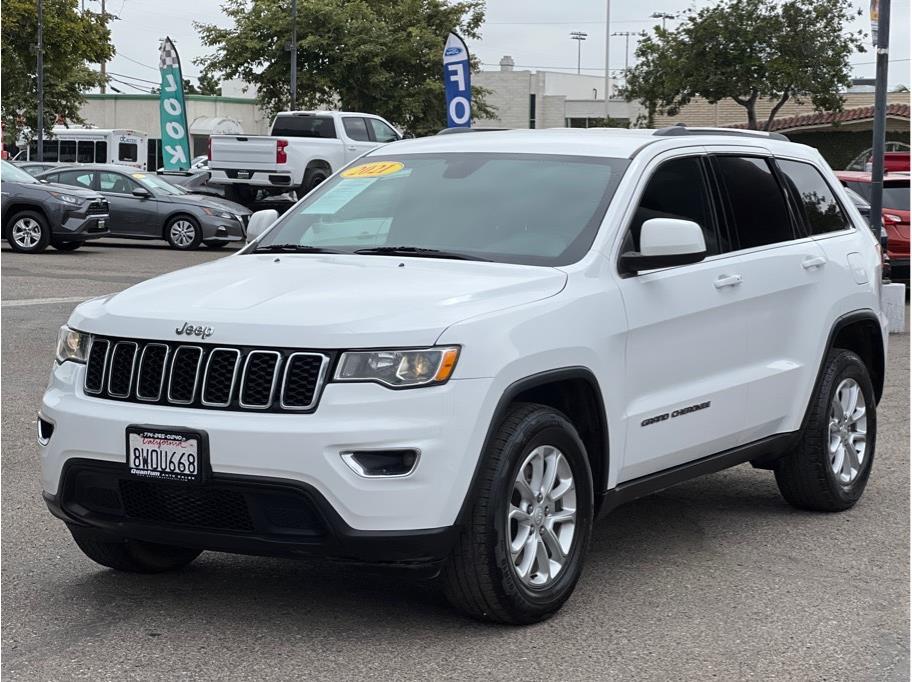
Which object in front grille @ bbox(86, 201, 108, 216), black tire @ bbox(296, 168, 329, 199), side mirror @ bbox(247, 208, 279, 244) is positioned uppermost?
black tire @ bbox(296, 168, 329, 199)

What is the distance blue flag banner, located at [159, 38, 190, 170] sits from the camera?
44.6 m

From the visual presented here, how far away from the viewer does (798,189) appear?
7105 mm

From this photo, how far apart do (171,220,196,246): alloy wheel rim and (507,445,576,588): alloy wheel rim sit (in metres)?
21.6

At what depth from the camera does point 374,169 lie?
21.2 feet

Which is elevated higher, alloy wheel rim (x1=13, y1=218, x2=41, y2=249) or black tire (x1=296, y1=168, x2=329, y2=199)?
black tire (x1=296, y1=168, x2=329, y2=199)

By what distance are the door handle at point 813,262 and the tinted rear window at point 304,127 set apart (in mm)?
24258

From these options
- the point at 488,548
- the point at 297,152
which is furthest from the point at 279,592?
the point at 297,152

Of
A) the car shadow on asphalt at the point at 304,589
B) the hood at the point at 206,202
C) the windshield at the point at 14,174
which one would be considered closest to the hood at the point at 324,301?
the car shadow on asphalt at the point at 304,589

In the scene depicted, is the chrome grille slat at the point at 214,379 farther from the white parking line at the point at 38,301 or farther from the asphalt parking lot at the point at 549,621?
the white parking line at the point at 38,301

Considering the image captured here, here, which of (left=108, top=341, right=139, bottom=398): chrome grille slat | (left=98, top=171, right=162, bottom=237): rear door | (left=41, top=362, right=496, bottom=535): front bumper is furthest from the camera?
(left=98, top=171, right=162, bottom=237): rear door

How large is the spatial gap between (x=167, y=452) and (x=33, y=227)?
20.4 meters

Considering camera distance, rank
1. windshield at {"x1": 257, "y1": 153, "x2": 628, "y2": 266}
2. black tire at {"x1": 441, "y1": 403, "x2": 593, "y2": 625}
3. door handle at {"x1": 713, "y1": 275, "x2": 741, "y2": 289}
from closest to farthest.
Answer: black tire at {"x1": 441, "y1": 403, "x2": 593, "y2": 625}
windshield at {"x1": 257, "y1": 153, "x2": 628, "y2": 266}
door handle at {"x1": 713, "y1": 275, "x2": 741, "y2": 289}

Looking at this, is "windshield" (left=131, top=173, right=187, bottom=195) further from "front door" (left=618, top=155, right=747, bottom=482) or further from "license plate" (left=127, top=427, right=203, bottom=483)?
"license plate" (left=127, top=427, right=203, bottom=483)

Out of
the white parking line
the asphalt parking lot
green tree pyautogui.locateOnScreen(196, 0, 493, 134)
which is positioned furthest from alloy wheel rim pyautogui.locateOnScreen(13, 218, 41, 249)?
green tree pyautogui.locateOnScreen(196, 0, 493, 134)
